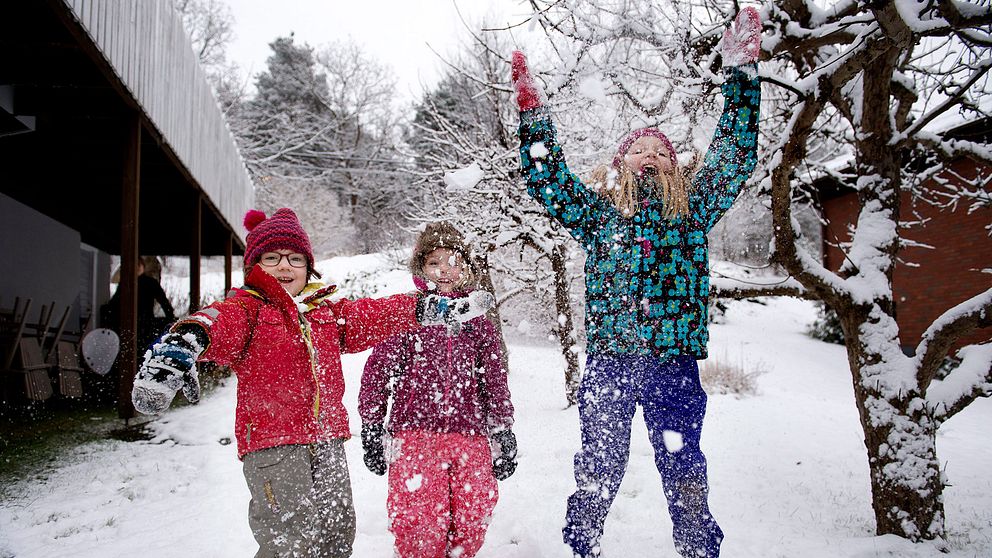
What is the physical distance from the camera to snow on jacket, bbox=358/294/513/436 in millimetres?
2426

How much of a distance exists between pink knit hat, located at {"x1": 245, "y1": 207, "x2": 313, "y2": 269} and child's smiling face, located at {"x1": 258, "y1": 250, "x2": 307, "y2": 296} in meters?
0.03

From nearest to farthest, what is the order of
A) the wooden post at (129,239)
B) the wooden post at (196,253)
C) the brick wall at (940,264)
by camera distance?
1. the wooden post at (129,239)
2. the wooden post at (196,253)
3. the brick wall at (940,264)

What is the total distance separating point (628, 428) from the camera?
237 centimetres

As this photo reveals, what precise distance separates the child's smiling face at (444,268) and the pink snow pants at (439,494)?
63 centimetres

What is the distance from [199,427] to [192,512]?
2482 millimetres

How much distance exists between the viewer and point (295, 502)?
6.69ft

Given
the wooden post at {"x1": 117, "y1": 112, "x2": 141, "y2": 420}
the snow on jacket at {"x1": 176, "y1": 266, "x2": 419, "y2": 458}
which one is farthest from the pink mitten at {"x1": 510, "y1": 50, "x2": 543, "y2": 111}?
the wooden post at {"x1": 117, "y1": 112, "x2": 141, "y2": 420}

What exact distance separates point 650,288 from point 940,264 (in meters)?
11.3

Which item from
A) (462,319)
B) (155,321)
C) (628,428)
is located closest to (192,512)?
(462,319)

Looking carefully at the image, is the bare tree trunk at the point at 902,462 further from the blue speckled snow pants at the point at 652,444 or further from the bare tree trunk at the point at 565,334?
the bare tree trunk at the point at 565,334

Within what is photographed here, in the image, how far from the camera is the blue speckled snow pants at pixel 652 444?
88.6 inches

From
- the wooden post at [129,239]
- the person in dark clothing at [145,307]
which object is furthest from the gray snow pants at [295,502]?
the person in dark clothing at [145,307]

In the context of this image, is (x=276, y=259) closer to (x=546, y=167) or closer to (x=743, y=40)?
(x=546, y=167)

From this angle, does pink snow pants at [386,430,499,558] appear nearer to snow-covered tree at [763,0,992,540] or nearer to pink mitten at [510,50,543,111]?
pink mitten at [510,50,543,111]
